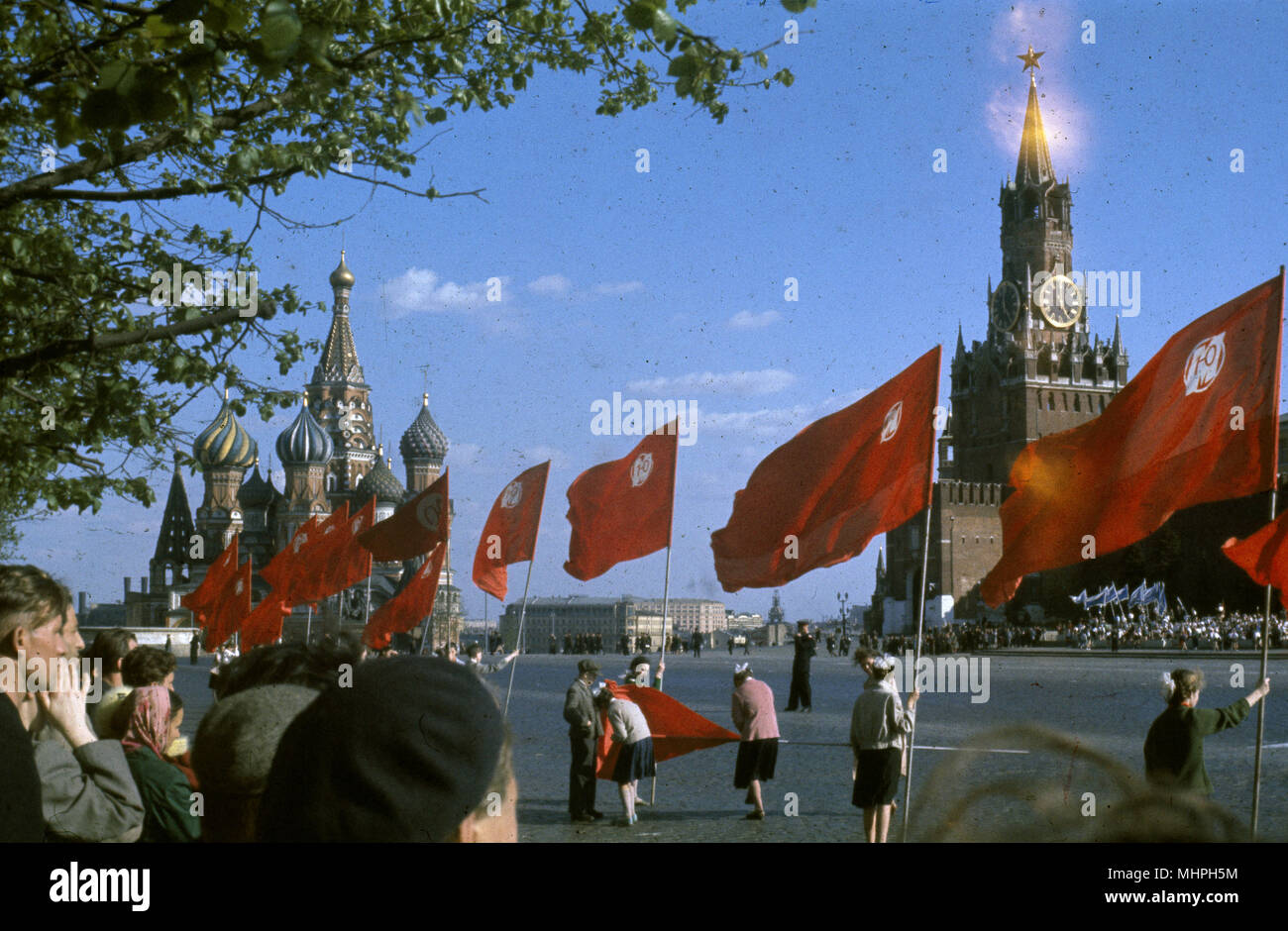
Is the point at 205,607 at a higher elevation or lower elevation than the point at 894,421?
lower

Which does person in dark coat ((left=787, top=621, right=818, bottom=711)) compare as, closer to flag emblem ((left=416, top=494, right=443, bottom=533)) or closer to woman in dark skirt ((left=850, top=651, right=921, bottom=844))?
flag emblem ((left=416, top=494, right=443, bottom=533))

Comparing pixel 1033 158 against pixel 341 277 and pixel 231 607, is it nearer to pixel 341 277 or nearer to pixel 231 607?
pixel 341 277

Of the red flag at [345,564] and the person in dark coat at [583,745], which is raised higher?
the red flag at [345,564]

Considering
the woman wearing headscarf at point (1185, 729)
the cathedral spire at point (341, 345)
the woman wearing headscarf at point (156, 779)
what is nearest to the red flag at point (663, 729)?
the woman wearing headscarf at point (1185, 729)

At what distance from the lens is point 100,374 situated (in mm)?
10023

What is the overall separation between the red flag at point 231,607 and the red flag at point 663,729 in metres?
9.97

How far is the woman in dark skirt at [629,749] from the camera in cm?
1060

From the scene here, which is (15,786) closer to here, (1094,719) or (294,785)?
(294,785)

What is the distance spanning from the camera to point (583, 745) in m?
11.0

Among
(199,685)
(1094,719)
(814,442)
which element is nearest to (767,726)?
(814,442)

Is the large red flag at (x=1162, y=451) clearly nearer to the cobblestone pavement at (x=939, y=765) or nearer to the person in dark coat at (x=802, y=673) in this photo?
the cobblestone pavement at (x=939, y=765)

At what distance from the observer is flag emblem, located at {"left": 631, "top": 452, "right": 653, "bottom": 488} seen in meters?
12.1
